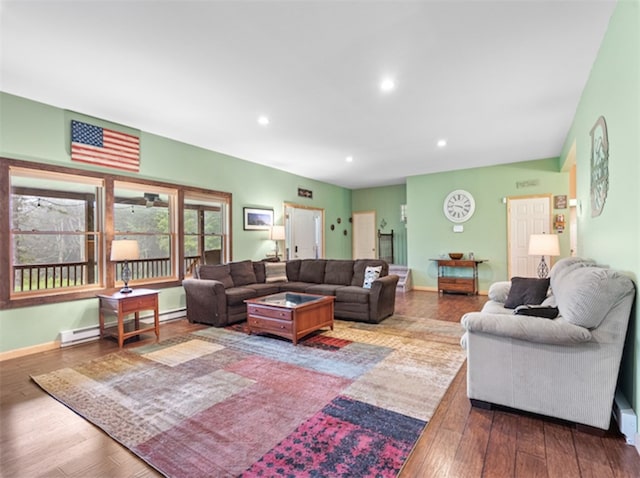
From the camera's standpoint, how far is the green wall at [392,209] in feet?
30.6

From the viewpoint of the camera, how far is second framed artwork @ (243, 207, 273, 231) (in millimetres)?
6398

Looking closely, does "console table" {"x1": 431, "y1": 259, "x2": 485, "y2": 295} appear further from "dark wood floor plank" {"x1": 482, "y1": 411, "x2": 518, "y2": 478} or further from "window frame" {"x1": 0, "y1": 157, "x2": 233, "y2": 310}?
"dark wood floor plank" {"x1": 482, "y1": 411, "x2": 518, "y2": 478}

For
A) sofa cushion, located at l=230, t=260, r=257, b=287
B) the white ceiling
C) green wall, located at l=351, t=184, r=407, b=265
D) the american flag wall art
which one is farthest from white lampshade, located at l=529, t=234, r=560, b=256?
the american flag wall art

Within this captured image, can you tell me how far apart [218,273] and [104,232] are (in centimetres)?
162

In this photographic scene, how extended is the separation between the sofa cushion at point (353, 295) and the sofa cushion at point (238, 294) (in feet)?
4.25

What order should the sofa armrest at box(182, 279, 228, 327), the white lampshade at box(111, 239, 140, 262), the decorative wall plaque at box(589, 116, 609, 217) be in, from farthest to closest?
1. the sofa armrest at box(182, 279, 228, 327)
2. the white lampshade at box(111, 239, 140, 262)
3. the decorative wall plaque at box(589, 116, 609, 217)

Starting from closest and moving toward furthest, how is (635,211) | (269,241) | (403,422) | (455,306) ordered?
(635,211) < (403,422) < (455,306) < (269,241)

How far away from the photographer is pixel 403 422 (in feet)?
7.02

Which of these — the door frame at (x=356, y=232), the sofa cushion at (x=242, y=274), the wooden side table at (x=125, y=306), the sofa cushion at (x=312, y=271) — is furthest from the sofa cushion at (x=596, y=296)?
the door frame at (x=356, y=232)

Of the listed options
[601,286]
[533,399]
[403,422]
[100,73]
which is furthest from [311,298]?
[100,73]

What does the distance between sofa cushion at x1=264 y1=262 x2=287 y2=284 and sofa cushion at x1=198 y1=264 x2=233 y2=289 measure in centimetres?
83

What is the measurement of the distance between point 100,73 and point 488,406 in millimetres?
4389

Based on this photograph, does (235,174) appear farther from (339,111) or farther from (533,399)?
(533,399)

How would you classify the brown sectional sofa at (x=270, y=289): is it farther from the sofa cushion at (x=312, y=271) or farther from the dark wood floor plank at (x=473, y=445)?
the dark wood floor plank at (x=473, y=445)
